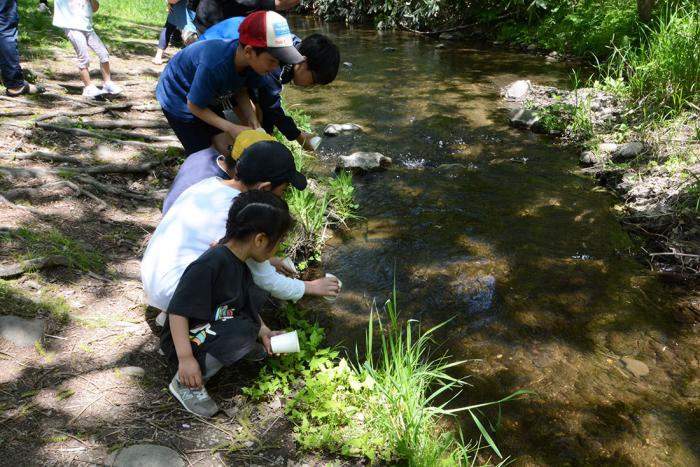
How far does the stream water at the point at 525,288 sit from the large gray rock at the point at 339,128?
19 centimetres

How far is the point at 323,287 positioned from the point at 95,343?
111 cm

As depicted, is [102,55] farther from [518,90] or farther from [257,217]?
[518,90]

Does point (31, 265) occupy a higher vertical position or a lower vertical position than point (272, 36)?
lower

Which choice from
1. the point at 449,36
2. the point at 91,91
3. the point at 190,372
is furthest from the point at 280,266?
the point at 449,36

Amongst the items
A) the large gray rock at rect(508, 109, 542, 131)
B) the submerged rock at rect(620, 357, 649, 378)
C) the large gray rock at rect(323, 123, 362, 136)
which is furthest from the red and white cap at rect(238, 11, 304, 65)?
the large gray rock at rect(508, 109, 542, 131)

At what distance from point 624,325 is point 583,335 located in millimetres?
308

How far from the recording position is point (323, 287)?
259cm

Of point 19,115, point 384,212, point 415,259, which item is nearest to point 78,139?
point 19,115

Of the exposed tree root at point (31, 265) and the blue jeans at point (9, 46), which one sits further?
the blue jeans at point (9, 46)

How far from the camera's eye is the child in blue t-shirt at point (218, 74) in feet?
9.09

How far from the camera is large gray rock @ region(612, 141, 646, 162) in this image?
201 inches

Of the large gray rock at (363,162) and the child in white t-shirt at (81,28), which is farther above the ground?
the child in white t-shirt at (81,28)

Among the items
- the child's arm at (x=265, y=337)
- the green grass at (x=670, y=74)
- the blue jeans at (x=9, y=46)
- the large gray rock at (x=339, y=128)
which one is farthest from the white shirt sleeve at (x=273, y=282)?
the green grass at (x=670, y=74)

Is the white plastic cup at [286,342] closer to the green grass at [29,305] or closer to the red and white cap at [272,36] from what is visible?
the green grass at [29,305]
